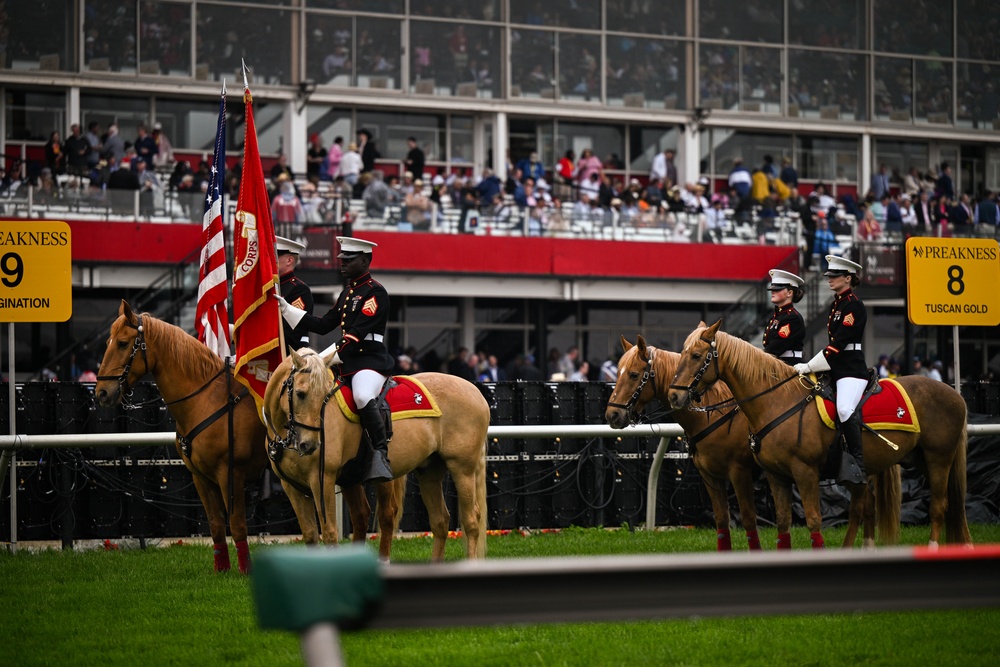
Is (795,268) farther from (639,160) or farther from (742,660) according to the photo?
(742,660)

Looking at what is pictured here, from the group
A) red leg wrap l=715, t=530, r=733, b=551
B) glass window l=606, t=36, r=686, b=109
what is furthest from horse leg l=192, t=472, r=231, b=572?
glass window l=606, t=36, r=686, b=109

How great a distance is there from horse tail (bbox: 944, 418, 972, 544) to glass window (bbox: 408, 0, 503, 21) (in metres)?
27.7

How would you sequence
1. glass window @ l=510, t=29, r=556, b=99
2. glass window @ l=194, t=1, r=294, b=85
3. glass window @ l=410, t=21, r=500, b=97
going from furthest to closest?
glass window @ l=510, t=29, r=556, b=99
glass window @ l=410, t=21, r=500, b=97
glass window @ l=194, t=1, r=294, b=85

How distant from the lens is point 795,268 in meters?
31.6

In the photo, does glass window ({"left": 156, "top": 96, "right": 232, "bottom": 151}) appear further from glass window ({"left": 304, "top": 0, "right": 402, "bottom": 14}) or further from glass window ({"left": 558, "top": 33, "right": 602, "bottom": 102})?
glass window ({"left": 558, "top": 33, "right": 602, "bottom": 102})

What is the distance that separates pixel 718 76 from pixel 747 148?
2.54m

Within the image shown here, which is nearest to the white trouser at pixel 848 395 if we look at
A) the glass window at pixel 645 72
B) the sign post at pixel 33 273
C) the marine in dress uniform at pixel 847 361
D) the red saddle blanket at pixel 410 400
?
the marine in dress uniform at pixel 847 361

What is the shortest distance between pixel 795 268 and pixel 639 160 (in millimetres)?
10419

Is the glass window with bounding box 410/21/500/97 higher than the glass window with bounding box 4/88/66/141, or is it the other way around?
the glass window with bounding box 410/21/500/97

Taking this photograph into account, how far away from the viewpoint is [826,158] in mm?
42406

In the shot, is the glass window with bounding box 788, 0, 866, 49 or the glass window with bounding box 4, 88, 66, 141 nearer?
the glass window with bounding box 4, 88, 66, 141

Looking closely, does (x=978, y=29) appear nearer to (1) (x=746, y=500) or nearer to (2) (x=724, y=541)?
(1) (x=746, y=500)

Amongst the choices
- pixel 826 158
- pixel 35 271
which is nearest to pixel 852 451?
pixel 35 271

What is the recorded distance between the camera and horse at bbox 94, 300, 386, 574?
11.3 meters
